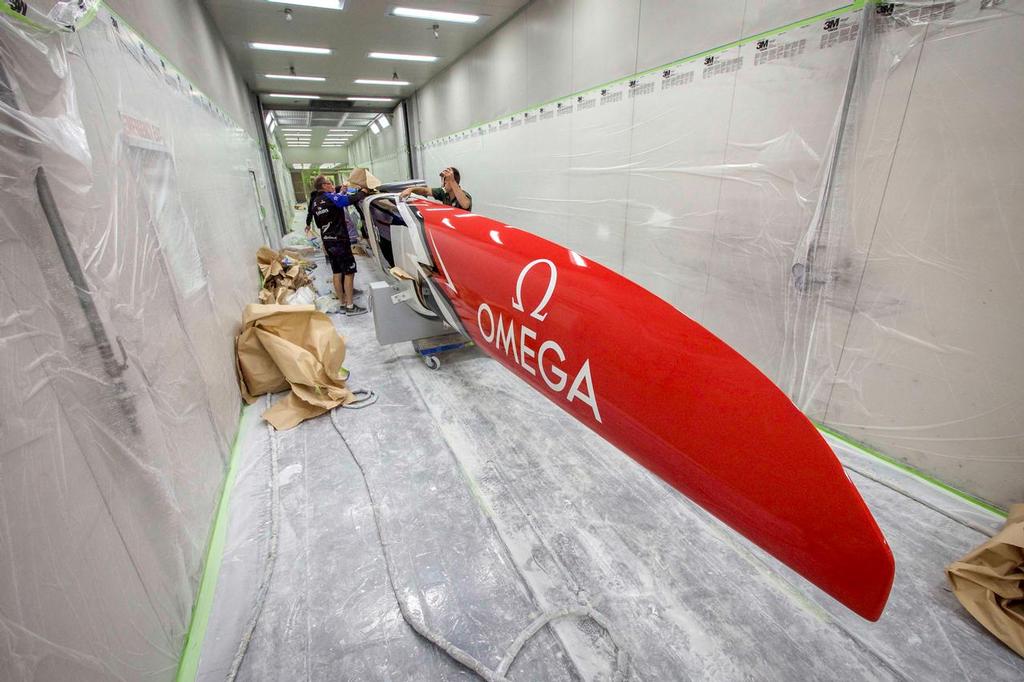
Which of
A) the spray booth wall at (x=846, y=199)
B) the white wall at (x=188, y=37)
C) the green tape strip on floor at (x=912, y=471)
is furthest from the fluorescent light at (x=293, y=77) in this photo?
the green tape strip on floor at (x=912, y=471)

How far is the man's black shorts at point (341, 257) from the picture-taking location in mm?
3959

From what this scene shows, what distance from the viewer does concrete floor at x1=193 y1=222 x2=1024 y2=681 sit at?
114cm

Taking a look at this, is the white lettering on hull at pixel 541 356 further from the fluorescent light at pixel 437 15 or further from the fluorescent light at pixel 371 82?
the fluorescent light at pixel 371 82

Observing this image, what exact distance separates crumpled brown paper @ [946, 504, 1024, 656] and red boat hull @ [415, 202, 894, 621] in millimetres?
867

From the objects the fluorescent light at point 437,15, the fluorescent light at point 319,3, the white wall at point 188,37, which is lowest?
the white wall at point 188,37

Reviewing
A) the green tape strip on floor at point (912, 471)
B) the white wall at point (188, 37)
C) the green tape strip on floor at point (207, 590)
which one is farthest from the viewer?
the white wall at point (188, 37)

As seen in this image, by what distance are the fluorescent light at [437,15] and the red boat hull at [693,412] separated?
14.5 ft

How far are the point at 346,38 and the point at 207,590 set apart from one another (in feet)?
20.2

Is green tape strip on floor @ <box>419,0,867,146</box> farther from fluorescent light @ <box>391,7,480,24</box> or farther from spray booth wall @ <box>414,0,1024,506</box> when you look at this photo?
fluorescent light @ <box>391,7,480,24</box>

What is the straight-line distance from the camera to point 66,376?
2.85 ft

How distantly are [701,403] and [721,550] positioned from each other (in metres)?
0.85

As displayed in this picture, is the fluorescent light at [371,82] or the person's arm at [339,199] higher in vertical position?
the fluorescent light at [371,82]

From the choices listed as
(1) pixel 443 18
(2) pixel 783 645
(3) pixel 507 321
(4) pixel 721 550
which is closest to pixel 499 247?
(3) pixel 507 321

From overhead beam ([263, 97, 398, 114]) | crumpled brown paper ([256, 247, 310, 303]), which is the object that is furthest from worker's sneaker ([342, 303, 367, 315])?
overhead beam ([263, 97, 398, 114])
